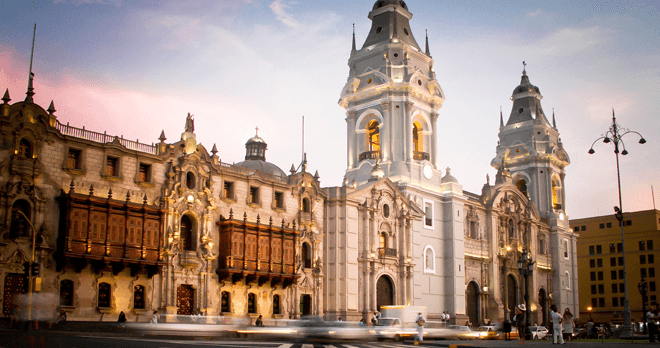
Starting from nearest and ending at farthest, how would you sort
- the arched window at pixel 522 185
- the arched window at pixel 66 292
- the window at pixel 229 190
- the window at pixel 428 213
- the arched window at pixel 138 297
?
the arched window at pixel 66 292
the arched window at pixel 138 297
the window at pixel 229 190
the window at pixel 428 213
the arched window at pixel 522 185

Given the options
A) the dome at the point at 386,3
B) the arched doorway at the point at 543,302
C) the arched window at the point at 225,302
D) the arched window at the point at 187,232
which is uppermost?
the dome at the point at 386,3

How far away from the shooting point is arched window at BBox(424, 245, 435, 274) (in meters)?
57.2

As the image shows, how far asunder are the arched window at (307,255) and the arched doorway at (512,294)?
27.0m

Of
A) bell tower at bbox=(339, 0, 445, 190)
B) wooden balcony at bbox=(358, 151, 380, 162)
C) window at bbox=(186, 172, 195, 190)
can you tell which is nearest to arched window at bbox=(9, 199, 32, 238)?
window at bbox=(186, 172, 195, 190)

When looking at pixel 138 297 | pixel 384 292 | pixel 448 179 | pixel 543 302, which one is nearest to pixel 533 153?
pixel 543 302

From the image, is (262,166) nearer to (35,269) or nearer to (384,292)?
(384,292)

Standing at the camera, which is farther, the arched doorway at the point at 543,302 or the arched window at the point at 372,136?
the arched doorway at the point at 543,302

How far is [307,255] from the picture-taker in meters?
48.7

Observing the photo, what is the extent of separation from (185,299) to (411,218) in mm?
21562

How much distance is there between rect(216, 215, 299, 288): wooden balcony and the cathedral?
0.33 feet

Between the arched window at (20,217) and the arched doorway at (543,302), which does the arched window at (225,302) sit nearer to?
the arched window at (20,217)

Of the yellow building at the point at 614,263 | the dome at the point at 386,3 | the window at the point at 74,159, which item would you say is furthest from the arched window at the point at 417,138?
the yellow building at the point at 614,263

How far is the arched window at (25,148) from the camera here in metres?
34.6

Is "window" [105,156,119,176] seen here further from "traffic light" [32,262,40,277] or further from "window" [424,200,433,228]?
"window" [424,200,433,228]
